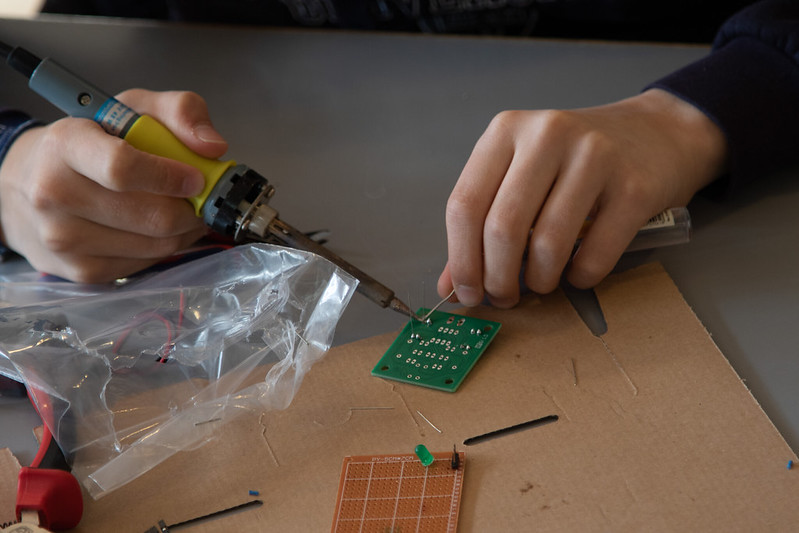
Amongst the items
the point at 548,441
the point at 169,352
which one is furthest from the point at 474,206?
the point at 169,352

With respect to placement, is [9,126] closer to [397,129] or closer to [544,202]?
[397,129]

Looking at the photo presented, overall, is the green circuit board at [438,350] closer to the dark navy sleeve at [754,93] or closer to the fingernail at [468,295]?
the fingernail at [468,295]

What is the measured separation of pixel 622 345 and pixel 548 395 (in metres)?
0.10

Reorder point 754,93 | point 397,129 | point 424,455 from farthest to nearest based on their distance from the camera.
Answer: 1. point 397,129
2. point 754,93
3. point 424,455

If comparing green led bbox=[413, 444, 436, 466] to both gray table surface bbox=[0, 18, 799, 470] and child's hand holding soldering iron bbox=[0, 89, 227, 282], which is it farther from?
child's hand holding soldering iron bbox=[0, 89, 227, 282]

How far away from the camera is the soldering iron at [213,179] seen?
2.55 feet

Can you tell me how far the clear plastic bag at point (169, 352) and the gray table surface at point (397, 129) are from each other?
0.19 feet

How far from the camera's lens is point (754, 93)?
895mm

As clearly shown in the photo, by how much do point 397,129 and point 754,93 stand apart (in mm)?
459

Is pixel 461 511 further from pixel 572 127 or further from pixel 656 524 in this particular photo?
pixel 572 127

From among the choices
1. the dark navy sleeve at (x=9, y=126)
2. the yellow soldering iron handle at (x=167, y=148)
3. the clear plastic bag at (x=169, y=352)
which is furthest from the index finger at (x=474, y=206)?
the dark navy sleeve at (x=9, y=126)

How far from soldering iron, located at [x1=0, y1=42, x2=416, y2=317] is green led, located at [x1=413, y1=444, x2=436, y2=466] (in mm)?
173

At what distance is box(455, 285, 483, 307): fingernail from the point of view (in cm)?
77

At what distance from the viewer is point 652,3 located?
115cm
